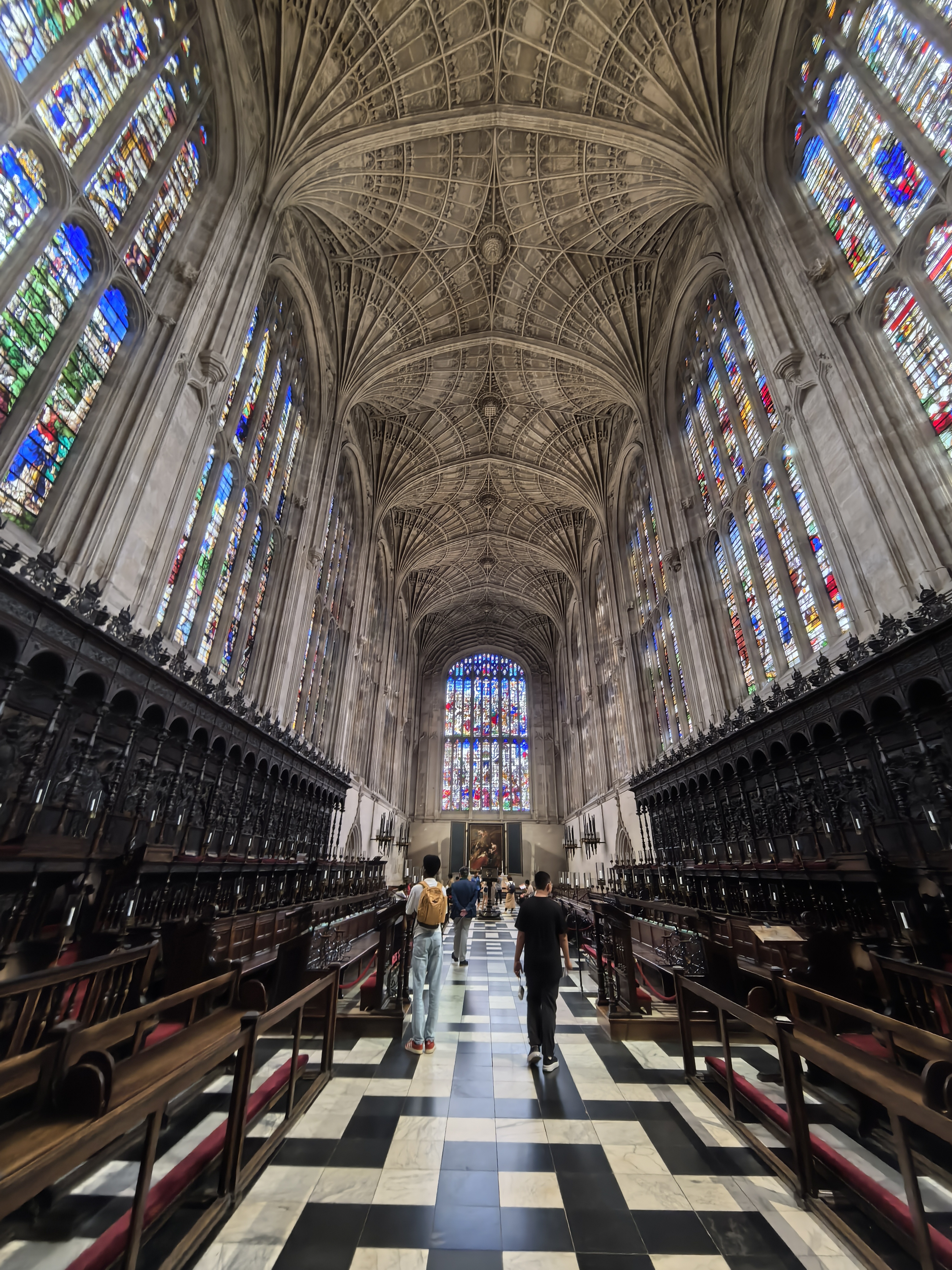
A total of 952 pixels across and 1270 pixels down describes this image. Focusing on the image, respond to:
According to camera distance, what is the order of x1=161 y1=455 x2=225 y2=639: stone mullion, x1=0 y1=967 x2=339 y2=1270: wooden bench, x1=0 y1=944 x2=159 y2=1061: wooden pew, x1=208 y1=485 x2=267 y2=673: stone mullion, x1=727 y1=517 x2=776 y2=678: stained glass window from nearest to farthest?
x1=0 y1=967 x2=339 y2=1270: wooden bench
x1=0 y1=944 x2=159 y2=1061: wooden pew
x1=161 y1=455 x2=225 y2=639: stone mullion
x1=208 y1=485 x2=267 y2=673: stone mullion
x1=727 y1=517 x2=776 y2=678: stained glass window

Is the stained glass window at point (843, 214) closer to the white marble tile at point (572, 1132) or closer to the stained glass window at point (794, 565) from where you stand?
the stained glass window at point (794, 565)

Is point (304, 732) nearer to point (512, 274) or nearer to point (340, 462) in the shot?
point (340, 462)

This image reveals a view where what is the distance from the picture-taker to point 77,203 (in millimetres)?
6859

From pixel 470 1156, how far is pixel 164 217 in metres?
13.1

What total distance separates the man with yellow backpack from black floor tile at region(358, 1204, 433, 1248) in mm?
2169

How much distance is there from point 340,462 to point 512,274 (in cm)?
825

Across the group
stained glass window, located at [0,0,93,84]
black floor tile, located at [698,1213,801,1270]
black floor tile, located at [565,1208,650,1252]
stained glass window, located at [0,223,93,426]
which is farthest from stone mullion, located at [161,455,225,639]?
black floor tile, located at [698,1213,801,1270]

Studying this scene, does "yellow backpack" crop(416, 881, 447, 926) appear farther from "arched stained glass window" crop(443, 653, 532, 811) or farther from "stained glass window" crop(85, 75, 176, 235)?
"arched stained glass window" crop(443, 653, 532, 811)

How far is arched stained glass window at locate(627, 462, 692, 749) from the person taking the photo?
1617 cm

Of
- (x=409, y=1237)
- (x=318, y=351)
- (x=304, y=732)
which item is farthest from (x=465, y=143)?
(x=409, y=1237)

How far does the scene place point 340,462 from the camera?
19.4 meters

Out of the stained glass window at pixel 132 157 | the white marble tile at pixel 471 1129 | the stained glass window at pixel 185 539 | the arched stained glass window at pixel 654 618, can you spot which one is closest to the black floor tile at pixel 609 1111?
the white marble tile at pixel 471 1129

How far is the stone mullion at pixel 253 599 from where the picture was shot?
39.0 ft

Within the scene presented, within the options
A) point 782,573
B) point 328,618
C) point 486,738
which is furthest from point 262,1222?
point 486,738
